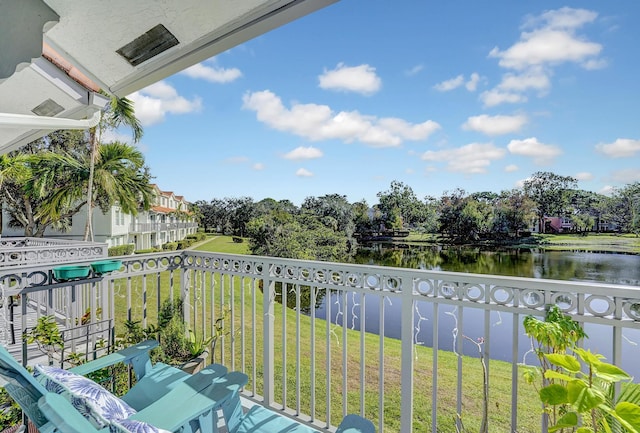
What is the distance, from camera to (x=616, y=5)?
24.1 meters

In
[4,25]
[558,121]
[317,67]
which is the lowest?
[4,25]

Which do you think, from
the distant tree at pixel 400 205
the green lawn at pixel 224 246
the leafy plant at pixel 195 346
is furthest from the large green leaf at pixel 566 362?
the distant tree at pixel 400 205

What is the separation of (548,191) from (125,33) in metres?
28.6

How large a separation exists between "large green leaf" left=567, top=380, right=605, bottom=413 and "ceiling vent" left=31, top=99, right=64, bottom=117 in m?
4.03

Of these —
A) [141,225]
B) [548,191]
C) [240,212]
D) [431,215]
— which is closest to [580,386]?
[431,215]

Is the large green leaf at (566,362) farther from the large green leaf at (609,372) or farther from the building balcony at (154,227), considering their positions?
the building balcony at (154,227)

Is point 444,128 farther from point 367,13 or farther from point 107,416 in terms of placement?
point 107,416

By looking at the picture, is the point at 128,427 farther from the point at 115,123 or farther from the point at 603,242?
the point at 603,242

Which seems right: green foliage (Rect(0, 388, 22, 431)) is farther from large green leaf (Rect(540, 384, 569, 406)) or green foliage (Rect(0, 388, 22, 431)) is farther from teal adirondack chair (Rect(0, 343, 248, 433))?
large green leaf (Rect(540, 384, 569, 406))

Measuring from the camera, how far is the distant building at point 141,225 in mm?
21828

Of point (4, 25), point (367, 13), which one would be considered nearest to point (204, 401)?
point (4, 25)

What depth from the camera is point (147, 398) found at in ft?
6.18

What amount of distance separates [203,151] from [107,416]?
28474 millimetres

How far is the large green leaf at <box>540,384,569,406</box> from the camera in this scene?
1.18 meters
